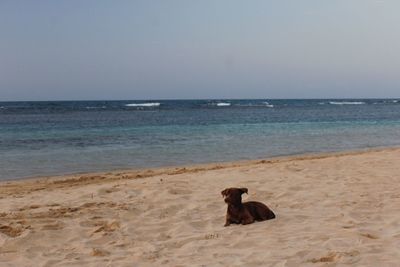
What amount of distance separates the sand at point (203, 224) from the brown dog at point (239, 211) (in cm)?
11

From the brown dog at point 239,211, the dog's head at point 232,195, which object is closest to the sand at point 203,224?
the brown dog at point 239,211

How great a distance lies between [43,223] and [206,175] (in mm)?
4406

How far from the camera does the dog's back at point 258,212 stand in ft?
20.0

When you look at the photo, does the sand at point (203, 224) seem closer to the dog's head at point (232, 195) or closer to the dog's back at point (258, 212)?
the dog's back at point (258, 212)

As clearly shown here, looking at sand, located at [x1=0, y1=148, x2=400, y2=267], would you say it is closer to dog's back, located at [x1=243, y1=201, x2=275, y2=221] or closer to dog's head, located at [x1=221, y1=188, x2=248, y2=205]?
dog's back, located at [x1=243, y1=201, x2=275, y2=221]

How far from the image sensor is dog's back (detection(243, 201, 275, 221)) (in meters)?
6.11

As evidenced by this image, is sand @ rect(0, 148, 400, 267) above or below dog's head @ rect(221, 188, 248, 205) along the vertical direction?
below

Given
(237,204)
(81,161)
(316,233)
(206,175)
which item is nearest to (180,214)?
(237,204)

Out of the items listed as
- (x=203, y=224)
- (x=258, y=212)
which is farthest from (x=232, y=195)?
(x=203, y=224)

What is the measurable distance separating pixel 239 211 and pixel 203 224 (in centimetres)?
49

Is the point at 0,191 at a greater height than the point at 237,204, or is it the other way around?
the point at 237,204

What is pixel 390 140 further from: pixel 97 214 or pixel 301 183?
pixel 97 214

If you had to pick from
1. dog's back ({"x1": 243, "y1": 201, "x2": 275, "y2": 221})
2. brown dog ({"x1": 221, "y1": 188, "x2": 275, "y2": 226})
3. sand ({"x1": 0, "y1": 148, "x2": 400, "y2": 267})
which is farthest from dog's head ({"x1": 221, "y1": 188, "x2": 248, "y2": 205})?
sand ({"x1": 0, "y1": 148, "x2": 400, "y2": 267})

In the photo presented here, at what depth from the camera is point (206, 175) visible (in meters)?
10.2
